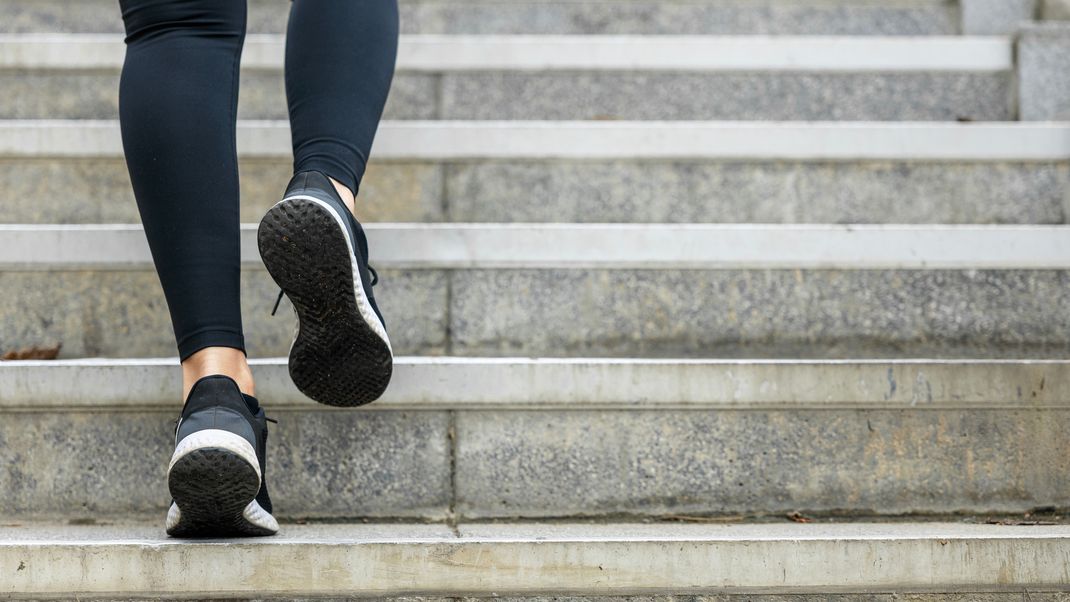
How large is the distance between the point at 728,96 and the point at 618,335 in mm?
691

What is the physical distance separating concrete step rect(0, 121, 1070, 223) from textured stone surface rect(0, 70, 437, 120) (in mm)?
256

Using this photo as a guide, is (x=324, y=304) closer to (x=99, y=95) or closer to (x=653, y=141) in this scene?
(x=653, y=141)

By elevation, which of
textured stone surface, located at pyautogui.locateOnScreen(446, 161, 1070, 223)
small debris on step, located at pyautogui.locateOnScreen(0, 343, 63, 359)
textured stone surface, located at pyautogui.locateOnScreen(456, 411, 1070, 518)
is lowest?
textured stone surface, located at pyautogui.locateOnScreen(456, 411, 1070, 518)

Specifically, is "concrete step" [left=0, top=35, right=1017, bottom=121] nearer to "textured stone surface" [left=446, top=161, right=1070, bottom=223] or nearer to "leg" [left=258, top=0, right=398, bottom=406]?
"textured stone surface" [left=446, top=161, right=1070, bottom=223]

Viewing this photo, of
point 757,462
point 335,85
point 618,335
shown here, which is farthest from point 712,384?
point 335,85

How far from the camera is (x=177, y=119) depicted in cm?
110

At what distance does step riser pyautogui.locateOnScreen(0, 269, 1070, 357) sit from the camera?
4.95 feet

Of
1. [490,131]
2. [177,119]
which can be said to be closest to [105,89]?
[490,131]

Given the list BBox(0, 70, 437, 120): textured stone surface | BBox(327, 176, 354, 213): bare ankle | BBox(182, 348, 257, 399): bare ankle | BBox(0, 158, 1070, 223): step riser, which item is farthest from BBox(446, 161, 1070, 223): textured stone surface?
BBox(182, 348, 257, 399): bare ankle

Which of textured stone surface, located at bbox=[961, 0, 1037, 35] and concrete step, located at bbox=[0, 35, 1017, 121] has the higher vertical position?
textured stone surface, located at bbox=[961, 0, 1037, 35]

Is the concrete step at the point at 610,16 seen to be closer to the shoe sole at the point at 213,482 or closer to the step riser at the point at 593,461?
the step riser at the point at 593,461

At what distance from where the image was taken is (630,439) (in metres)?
1.34

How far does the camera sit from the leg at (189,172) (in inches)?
43.2

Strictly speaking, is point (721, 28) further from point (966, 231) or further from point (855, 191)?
point (966, 231)
